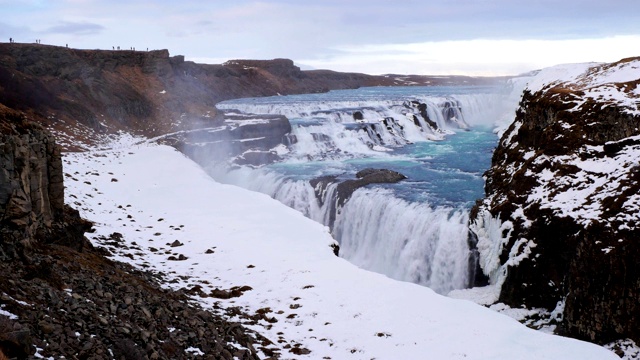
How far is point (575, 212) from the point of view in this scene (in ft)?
54.9

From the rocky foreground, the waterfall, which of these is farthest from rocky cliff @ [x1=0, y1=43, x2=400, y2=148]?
the rocky foreground

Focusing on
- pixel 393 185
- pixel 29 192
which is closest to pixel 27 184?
pixel 29 192

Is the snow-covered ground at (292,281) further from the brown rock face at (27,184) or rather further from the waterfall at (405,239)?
the waterfall at (405,239)

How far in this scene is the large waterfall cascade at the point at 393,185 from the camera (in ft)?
74.8

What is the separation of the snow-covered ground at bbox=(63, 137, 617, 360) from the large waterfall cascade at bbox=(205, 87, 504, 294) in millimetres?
5958

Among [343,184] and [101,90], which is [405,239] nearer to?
[343,184]

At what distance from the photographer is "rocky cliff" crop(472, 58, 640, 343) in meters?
14.5

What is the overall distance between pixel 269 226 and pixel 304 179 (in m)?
14.8

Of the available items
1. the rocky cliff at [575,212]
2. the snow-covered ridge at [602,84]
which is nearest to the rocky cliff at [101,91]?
the rocky cliff at [575,212]

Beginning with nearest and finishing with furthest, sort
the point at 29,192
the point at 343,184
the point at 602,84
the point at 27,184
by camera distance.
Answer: the point at 27,184, the point at 29,192, the point at 602,84, the point at 343,184

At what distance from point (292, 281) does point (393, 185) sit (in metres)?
16.7

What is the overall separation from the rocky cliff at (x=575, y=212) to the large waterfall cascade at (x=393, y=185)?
2.47 meters

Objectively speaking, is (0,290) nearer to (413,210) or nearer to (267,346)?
(267,346)

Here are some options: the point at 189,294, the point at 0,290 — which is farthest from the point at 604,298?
the point at 0,290
